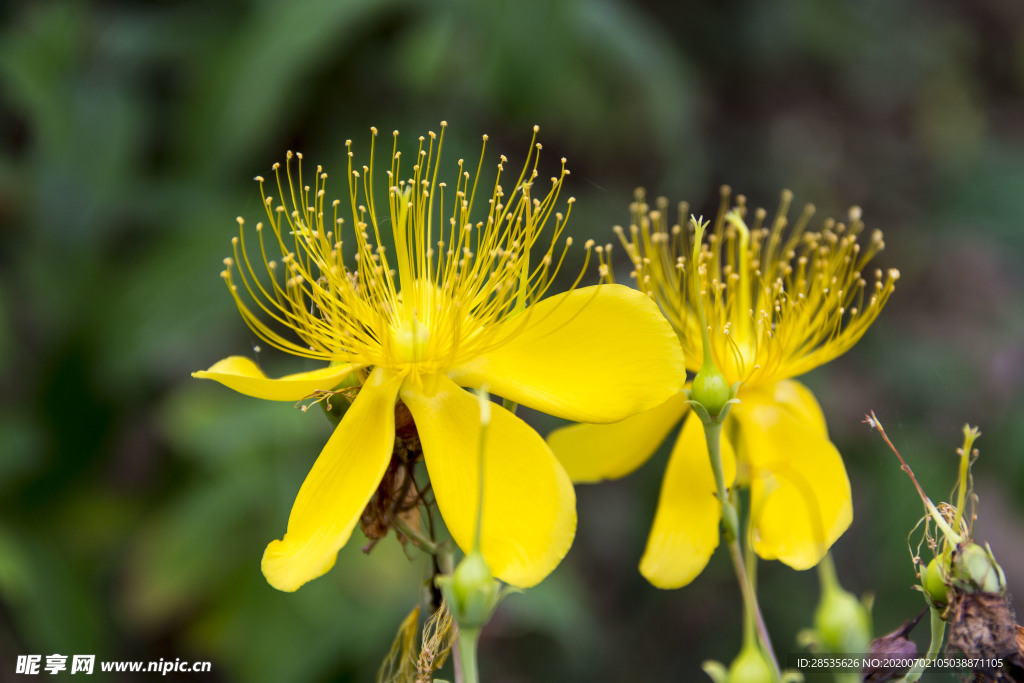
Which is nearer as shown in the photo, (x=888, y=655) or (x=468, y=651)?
(x=468, y=651)

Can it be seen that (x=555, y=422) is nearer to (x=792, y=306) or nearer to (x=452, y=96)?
(x=452, y=96)

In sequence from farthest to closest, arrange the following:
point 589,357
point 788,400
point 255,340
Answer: point 255,340
point 788,400
point 589,357

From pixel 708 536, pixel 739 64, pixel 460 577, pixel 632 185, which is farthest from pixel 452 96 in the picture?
pixel 460 577

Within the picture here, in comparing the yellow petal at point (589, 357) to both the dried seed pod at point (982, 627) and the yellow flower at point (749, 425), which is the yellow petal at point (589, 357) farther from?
the dried seed pod at point (982, 627)

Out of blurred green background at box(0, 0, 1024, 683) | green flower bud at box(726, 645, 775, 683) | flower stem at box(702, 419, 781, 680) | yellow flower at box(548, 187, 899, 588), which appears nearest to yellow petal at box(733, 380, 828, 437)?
yellow flower at box(548, 187, 899, 588)

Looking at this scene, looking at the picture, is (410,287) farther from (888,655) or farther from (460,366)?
(888,655)

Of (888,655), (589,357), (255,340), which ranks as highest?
(589,357)

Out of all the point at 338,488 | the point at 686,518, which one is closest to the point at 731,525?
the point at 686,518
